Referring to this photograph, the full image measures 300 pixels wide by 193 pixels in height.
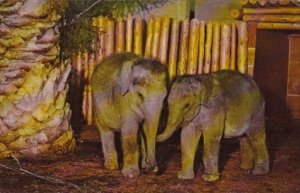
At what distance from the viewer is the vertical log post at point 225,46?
8.65 metres

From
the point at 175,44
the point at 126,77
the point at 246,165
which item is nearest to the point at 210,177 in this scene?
the point at 246,165

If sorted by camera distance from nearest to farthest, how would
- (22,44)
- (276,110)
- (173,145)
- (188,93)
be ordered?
(188,93), (22,44), (173,145), (276,110)

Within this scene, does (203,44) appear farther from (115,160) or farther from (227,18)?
(115,160)

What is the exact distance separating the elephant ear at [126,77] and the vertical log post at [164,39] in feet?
11.0

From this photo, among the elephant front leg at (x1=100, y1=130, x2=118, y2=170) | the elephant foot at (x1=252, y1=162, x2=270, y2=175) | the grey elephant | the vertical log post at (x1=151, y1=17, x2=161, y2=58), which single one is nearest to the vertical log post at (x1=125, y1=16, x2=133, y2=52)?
the vertical log post at (x1=151, y1=17, x2=161, y2=58)

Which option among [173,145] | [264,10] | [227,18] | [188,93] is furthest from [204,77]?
[227,18]

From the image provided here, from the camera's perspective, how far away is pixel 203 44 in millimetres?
8734

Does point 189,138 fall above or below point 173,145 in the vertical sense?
above

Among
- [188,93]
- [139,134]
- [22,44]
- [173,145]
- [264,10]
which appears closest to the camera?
[188,93]

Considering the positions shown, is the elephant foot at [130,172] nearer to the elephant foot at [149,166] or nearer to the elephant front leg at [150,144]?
the elephant foot at [149,166]

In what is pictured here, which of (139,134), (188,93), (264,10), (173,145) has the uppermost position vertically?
(264,10)

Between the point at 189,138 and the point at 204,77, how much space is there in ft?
1.92

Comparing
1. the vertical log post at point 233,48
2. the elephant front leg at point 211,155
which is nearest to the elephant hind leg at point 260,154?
the elephant front leg at point 211,155

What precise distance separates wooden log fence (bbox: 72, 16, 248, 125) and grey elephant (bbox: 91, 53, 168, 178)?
9.59 ft
